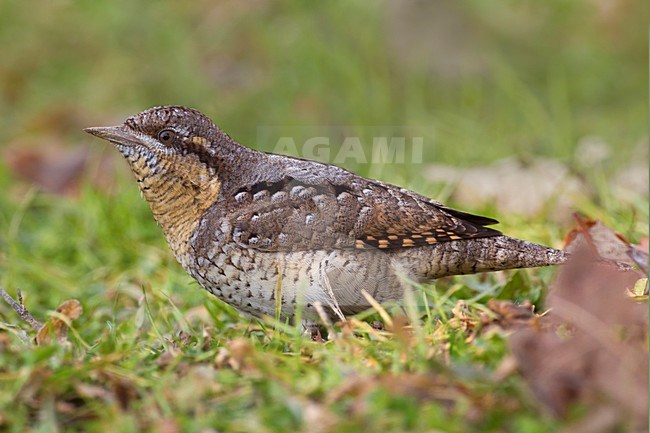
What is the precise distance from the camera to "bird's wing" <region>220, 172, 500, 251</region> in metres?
3.51

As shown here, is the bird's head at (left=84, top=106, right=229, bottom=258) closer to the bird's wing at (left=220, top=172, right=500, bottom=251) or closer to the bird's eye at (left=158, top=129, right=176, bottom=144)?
the bird's eye at (left=158, top=129, right=176, bottom=144)

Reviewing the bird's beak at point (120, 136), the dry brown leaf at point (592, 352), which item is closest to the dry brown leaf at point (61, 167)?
the bird's beak at point (120, 136)

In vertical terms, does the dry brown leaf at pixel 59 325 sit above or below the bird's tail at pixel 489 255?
below

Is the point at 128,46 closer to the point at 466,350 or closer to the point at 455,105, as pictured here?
the point at 455,105

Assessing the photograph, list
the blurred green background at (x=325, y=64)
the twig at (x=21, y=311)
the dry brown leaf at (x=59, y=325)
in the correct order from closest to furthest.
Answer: the dry brown leaf at (x=59, y=325) < the twig at (x=21, y=311) < the blurred green background at (x=325, y=64)

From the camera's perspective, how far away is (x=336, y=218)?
3521 millimetres

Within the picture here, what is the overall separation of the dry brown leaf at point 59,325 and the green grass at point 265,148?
6 cm

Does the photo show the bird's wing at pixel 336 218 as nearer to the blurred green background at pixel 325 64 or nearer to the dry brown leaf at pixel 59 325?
the dry brown leaf at pixel 59 325

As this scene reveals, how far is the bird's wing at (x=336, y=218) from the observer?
3506mm

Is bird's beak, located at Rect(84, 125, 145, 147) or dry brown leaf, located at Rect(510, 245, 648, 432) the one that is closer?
dry brown leaf, located at Rect(510, 245, 648, 432)

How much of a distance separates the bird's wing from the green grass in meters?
0.28

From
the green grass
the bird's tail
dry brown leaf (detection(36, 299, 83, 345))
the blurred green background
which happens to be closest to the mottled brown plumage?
the bird's tail

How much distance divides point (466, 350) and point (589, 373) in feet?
1.78

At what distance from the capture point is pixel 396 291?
3.61 meters
